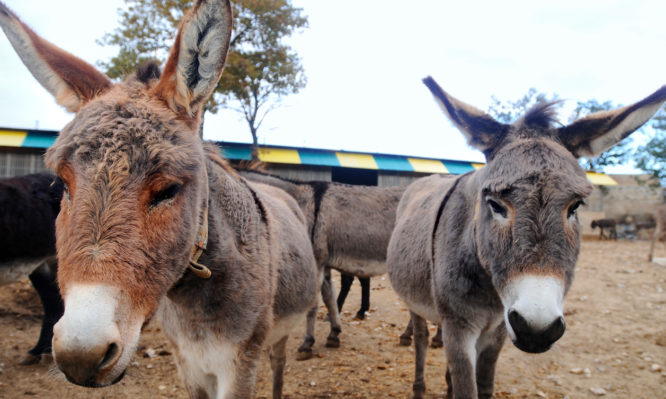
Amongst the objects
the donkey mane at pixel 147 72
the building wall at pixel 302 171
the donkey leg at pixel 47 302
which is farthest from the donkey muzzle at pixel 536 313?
the building wall at pixel 302 171

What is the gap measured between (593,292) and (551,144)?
7.74 meters

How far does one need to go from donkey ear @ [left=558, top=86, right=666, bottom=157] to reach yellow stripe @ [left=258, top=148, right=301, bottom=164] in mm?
17273

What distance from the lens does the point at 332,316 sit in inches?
229

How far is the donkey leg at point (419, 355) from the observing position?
13.3 ft

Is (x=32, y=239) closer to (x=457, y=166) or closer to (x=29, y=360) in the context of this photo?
(x=29, y=360)

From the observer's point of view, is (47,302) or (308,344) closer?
(47,302)

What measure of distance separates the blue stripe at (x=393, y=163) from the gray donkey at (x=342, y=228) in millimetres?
14031

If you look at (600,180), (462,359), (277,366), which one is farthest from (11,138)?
(600,180)

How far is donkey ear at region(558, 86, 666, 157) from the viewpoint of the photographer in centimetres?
220

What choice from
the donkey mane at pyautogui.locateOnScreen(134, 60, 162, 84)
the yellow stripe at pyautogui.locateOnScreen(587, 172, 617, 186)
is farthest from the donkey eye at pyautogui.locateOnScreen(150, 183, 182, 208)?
the yellow stripe at pyautogui.locateOnScreen(587, 172, 617, 186)

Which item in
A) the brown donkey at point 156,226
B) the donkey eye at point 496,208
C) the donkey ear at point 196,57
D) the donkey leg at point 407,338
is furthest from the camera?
the donkey leg at point 407,338

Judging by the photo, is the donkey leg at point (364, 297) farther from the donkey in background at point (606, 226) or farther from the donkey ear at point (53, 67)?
the donkey in background at point (606, 226)

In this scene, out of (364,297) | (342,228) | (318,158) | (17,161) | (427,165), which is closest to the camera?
(342,228)

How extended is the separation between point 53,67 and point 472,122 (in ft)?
7.83
